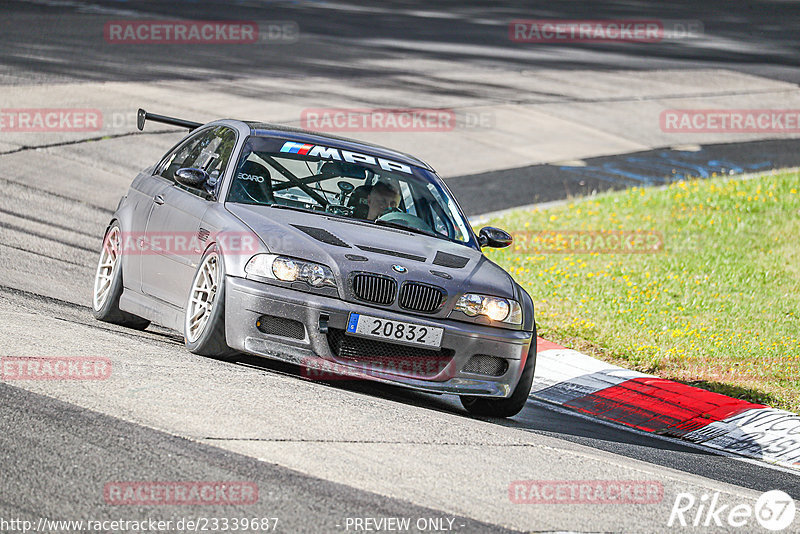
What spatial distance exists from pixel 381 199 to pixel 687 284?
567 cm

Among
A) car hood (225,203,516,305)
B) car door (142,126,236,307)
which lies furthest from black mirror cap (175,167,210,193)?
car hood (225,203,516,305)

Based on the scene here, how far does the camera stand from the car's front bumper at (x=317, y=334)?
6738mm

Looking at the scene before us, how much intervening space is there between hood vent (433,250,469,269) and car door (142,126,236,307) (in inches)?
57.1

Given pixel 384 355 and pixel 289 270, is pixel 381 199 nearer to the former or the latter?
pixel 289 270

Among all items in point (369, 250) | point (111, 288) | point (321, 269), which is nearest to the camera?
point (321, 269)

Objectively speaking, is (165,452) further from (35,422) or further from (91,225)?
(91,225)

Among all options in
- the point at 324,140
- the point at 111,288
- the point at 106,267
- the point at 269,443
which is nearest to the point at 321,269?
the point at 269,443

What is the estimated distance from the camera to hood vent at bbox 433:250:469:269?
7.29m

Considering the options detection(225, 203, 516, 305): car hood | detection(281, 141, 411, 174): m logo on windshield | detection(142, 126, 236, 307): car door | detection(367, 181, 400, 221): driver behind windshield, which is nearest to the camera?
detection(225, 203, 516, 305): car hood

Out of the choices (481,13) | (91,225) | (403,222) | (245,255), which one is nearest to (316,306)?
(245,255)

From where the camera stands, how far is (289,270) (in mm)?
6871

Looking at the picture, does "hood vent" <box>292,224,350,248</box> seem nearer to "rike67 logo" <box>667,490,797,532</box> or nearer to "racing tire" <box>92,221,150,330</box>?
"racing tire" <box>92,221,150,330</box>

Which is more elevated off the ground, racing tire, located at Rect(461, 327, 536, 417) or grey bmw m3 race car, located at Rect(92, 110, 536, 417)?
grey bmw m3 race car, located at Rect(92, 110, 536, 417)

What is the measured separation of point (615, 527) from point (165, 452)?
191 centimetres
